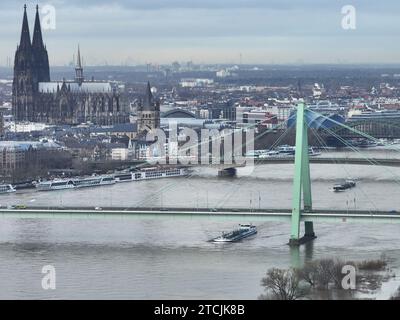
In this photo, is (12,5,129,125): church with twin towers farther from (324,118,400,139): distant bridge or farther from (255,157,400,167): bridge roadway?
(255,157,400,167): bridge roadway

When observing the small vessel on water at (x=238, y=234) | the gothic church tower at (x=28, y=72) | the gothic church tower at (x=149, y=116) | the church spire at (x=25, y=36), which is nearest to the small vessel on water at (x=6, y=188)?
the small vessel on water at (x=238, y=234)

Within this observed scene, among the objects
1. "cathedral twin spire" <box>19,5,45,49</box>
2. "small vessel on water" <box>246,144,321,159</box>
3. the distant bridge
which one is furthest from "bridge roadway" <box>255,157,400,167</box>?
"cathedral twin spire" <box>19,5,45,49</box>

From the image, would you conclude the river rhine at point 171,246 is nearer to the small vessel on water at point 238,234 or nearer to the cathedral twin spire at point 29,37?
the small vessel on water at point 238,234

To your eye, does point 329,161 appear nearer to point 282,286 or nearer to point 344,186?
point 344,186

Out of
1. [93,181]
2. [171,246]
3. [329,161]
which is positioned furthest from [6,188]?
[171,246]

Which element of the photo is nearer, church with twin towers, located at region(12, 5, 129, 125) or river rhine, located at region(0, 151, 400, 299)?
river rhine, located at region(0, 151, 400, 299)

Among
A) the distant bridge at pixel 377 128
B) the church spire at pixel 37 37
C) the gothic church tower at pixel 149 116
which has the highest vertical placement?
the church spire at pixel 37 37
